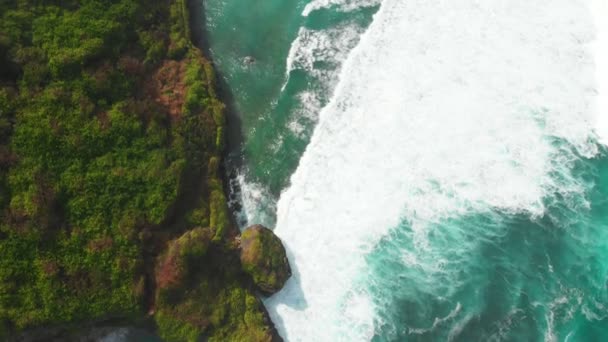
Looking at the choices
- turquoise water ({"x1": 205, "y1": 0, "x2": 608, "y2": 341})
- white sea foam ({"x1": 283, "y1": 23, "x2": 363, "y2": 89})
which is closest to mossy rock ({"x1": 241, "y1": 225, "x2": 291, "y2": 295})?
turquoise water ({"x1": 205, "y1": 0, "x2": 608, "y2": 341})

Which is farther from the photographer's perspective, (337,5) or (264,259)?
(337,5)

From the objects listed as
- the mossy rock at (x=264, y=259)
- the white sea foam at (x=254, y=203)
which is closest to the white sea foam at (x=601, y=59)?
the white sea foam at (x=254, y=203)

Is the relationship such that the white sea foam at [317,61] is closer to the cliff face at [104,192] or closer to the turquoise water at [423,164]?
the turquoise water at [423,164]

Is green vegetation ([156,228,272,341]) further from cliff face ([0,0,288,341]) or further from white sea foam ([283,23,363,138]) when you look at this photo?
white sea foam ([283,23,363,138])

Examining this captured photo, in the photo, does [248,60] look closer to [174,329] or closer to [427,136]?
[427,136]

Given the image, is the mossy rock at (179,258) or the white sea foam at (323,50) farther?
the white sea foam at (323,50)

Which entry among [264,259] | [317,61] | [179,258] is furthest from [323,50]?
[179,258]
